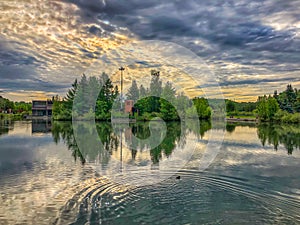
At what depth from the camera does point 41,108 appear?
81.4 m

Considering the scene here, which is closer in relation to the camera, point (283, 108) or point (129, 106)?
point (129, 106)

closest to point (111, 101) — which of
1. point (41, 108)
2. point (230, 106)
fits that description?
point (41, 108)

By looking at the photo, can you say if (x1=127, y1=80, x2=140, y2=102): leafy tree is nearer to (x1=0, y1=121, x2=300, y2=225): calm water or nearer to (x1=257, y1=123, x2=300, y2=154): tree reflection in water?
(x1=257, y1=123, x2=300, y2=154): tree reflection in water

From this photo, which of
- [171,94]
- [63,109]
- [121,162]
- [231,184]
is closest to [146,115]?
[171,94]

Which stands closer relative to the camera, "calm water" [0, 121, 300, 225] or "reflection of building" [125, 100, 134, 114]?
"calm water" [0, 121, 300, 225]

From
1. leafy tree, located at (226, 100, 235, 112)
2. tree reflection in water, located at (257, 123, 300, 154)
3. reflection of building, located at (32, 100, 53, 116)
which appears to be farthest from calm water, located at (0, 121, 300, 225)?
leafy tree, located at (226, 100, 235, 112)

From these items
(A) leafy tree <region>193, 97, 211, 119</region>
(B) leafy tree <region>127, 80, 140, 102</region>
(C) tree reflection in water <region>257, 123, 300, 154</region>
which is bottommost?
(C) tree reflection in water <region>257, 123, 300, 154</region>

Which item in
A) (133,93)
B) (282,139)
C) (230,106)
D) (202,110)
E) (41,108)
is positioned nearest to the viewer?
(282,139)

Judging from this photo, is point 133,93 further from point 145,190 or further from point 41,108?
point 145,190

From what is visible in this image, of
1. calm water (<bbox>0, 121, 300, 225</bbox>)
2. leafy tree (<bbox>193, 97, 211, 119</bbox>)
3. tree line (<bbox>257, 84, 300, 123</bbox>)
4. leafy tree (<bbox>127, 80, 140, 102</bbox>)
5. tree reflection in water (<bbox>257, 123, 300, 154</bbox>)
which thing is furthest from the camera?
leafy tree (<bbox>193, 97, 211, 119</bbox>)

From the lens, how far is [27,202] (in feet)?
25.1

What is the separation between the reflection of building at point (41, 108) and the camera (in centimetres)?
8094

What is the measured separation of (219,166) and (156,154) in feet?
13.5

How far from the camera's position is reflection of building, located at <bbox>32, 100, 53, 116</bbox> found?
3187 inches
